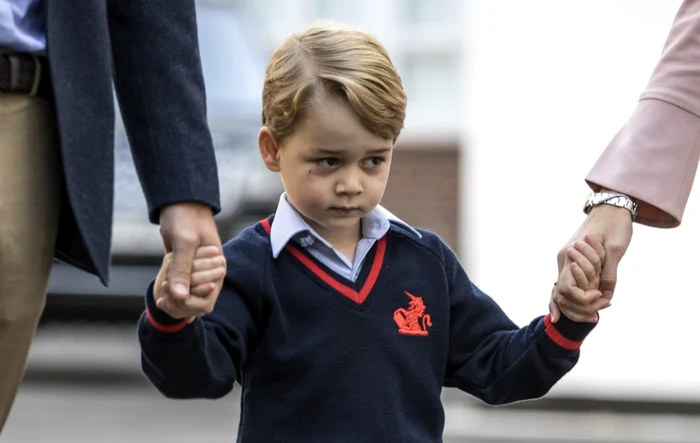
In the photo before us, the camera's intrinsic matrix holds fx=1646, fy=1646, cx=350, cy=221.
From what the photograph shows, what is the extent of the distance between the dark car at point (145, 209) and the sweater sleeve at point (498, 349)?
5.45 meters

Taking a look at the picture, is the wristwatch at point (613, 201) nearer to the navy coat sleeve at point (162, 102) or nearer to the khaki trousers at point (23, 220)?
the navy coat sleeve at point (162, 102)

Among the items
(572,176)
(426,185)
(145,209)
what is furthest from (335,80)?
(426,185)

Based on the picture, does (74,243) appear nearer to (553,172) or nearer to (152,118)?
(152,118)

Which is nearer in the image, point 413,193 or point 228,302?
point 228,302

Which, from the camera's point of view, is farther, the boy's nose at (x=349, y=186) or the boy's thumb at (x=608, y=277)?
the boy's thumb at (x=608, y=277)

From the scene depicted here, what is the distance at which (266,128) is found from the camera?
9.67 ft

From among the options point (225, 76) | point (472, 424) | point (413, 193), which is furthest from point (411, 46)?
point (472, 424)

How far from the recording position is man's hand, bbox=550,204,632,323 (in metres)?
2.94

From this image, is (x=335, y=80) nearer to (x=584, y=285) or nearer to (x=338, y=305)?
(x=338, y=305)

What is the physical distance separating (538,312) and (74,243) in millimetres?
6438

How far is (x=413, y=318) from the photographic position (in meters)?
2.90

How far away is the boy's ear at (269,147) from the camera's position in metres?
2.95

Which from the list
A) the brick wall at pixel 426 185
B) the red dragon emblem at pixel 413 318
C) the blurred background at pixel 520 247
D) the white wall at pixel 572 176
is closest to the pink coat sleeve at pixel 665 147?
the red dragon emblem at pixel 413 318

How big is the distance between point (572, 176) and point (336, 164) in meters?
6.15
